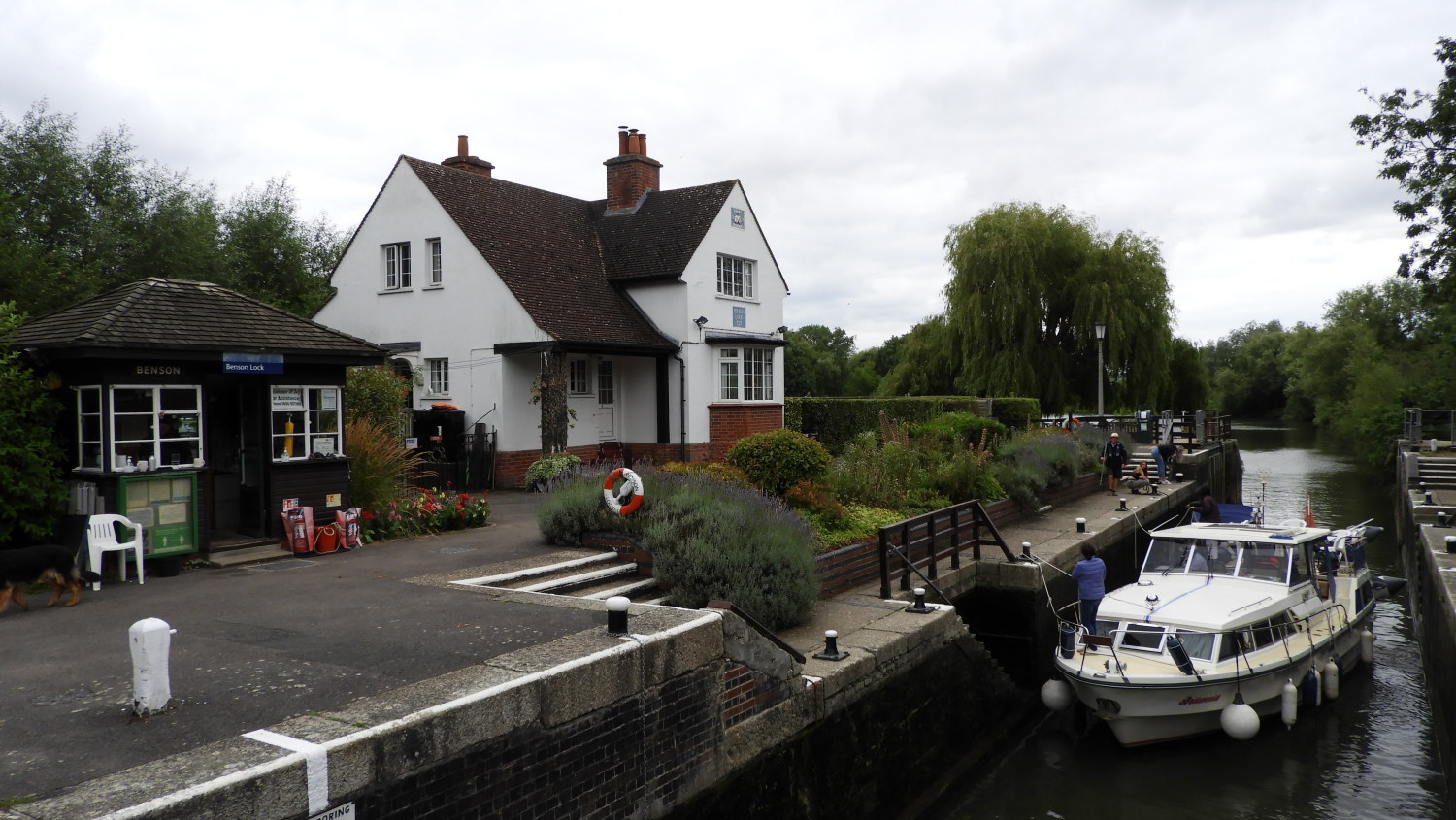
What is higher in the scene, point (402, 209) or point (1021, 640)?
point (402, 209)

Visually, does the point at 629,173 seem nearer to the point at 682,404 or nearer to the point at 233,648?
the point at 682,404

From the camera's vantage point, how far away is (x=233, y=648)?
7.12 metres

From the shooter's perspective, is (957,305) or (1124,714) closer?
(1124,714)

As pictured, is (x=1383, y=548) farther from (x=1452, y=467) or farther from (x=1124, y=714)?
(x=1124, y=714)

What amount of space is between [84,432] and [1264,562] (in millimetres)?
15119

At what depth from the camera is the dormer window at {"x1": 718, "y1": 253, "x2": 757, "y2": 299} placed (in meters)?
24.8

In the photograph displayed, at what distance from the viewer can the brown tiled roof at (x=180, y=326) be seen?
10.3 metres

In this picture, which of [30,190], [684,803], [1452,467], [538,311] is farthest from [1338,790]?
[30,190]

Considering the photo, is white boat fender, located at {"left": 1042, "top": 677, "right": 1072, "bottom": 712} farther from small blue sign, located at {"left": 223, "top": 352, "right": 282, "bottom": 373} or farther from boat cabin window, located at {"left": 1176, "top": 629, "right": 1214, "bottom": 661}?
small blue sign, located at {"left": 223, "top": 352, "right": 282, "bottom": 373}

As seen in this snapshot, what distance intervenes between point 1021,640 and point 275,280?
29.8m

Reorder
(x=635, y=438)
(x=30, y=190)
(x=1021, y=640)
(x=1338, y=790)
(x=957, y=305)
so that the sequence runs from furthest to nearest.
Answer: (x=957, y=305) → (x=30, y=190) → (x=635, y=438) → (x=1021, y=640) → (x=1338, y=790)

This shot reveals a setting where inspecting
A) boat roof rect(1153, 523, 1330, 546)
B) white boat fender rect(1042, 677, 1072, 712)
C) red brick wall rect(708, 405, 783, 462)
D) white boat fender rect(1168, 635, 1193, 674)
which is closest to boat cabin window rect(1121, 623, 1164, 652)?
white boat fender rect(1168, 635, 1193, 674)

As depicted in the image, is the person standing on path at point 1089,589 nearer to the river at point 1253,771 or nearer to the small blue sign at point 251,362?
the river at point 1253,771

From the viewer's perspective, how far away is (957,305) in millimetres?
36906
